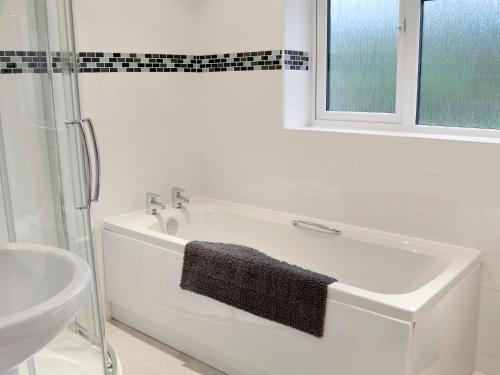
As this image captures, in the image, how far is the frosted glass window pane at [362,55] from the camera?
2.88 meters

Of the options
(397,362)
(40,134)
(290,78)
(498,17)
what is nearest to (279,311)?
(397,362)

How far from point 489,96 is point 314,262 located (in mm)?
1180

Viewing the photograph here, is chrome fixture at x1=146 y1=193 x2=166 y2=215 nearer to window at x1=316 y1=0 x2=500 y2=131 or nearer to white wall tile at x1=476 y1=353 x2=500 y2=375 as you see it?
window at x1=316 y1=0 x2=500 y2=131

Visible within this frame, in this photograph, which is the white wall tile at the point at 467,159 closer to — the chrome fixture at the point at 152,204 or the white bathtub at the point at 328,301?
the white bathtub at the point at 328,301

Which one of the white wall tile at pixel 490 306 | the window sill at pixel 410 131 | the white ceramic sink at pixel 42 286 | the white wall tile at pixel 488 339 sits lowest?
the white wall tile at pixel 488 339

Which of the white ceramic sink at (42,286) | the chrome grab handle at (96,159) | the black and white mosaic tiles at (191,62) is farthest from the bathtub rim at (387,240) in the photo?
the white ceramic sink at (42,286)

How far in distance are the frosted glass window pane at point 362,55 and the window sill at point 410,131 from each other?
0.09m

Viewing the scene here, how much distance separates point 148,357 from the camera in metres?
2.77

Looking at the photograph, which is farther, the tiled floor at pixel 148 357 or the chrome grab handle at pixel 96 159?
the tiled floor at pixel 148 357

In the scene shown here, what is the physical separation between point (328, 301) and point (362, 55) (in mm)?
1482

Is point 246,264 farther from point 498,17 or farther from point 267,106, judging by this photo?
point 498,17

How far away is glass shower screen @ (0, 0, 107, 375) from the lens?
74.5 inches

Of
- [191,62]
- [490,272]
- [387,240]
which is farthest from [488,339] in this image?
[191,62]

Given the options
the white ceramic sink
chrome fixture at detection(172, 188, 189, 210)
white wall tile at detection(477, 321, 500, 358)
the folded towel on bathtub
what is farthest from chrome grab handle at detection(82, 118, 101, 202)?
white wall tile at detection(477, 321, 500, 358)
